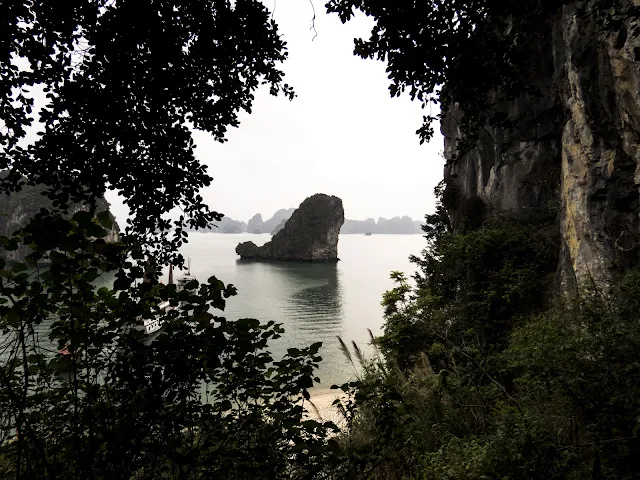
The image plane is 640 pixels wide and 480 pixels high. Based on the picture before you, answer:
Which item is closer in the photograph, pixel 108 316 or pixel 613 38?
pixel 108 316

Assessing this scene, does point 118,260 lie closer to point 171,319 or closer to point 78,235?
point 78,235

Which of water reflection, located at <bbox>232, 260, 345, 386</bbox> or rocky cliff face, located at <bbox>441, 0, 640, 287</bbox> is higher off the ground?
rocky cliff face, located at <bbox>441, 0, 640, 287</bbox>

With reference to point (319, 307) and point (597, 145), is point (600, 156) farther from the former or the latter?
point (319, 307)

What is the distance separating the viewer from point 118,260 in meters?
2.06

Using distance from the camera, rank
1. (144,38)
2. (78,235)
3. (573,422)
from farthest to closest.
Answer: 1. (573,422)
2. (144,38)
3. (78,235)

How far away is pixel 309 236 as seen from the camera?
86188 millimetres

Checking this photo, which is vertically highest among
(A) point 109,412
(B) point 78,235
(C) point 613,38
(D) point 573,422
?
(C) point 613,38

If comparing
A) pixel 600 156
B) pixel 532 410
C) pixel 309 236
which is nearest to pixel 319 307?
pixel 600 156

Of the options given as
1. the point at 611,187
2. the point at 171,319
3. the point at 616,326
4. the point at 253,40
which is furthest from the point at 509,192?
the point at 171,319

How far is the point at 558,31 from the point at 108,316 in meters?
15.0

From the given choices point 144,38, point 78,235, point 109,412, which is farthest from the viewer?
point 144,38

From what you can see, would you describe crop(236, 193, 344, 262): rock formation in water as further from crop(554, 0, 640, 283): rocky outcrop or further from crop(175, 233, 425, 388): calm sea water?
crop(554, 0, 640, 283): rocky outcrop

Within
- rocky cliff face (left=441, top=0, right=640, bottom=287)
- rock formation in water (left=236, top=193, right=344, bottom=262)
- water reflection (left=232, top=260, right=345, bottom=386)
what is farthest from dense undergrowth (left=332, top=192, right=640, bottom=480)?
rock formation in water (left=236, top=193, right=344, bottom=262)

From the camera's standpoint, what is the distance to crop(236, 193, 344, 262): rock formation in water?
8562cm
